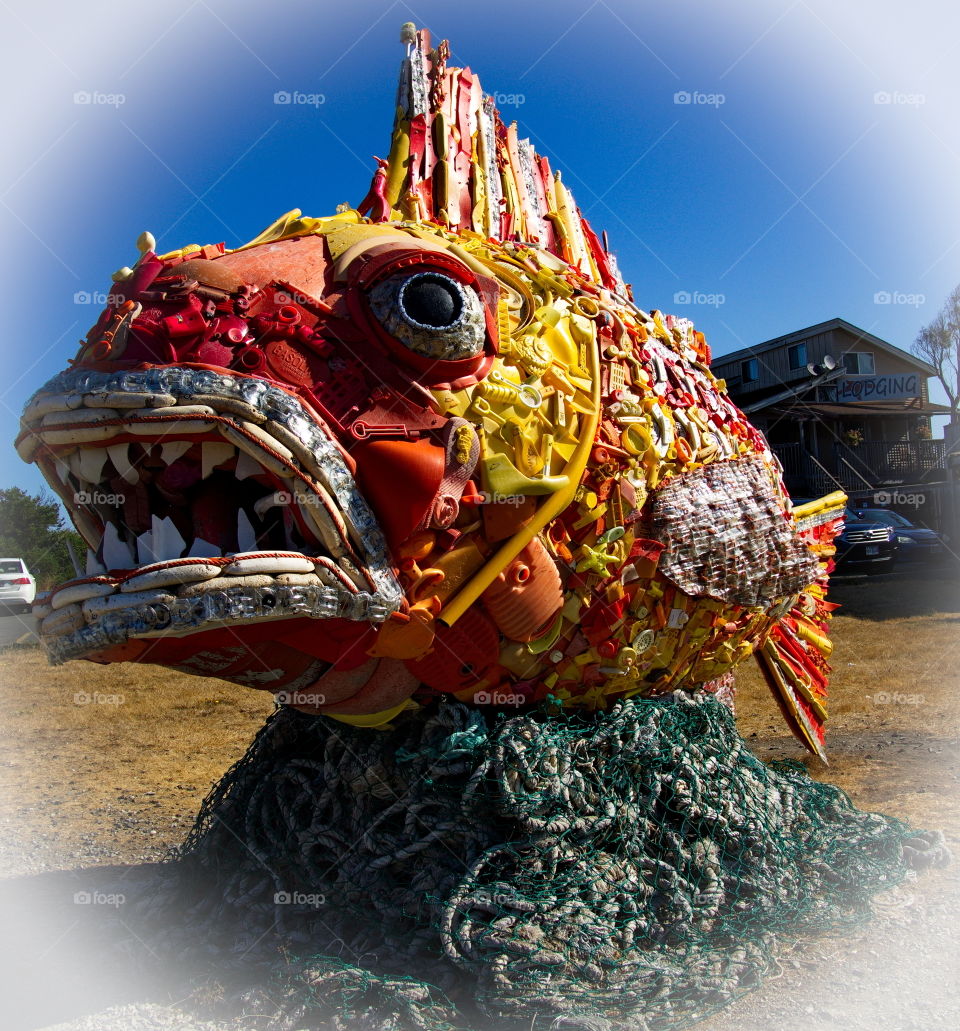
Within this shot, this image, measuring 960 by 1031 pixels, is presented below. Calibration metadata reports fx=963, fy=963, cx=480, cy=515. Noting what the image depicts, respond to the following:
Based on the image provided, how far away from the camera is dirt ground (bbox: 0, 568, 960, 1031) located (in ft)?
11.8

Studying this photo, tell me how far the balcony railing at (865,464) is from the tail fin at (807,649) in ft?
46.3

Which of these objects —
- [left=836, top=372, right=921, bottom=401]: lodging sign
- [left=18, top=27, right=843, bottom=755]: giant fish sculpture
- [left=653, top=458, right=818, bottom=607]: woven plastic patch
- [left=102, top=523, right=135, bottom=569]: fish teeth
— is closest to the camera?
[left=18, top=27, right=843, bottom=755]: giant fish sculpture

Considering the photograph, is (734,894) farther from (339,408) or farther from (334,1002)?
(339,408)

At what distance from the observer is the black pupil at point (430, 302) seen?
3.43 metres

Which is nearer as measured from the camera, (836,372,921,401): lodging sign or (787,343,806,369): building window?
(836,372,921,401): lodging sign

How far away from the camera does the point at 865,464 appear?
2062cm

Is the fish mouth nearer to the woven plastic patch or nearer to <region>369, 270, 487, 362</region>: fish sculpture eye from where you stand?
<region>369, 270, 487, 362</region>: fish sculpture eye
